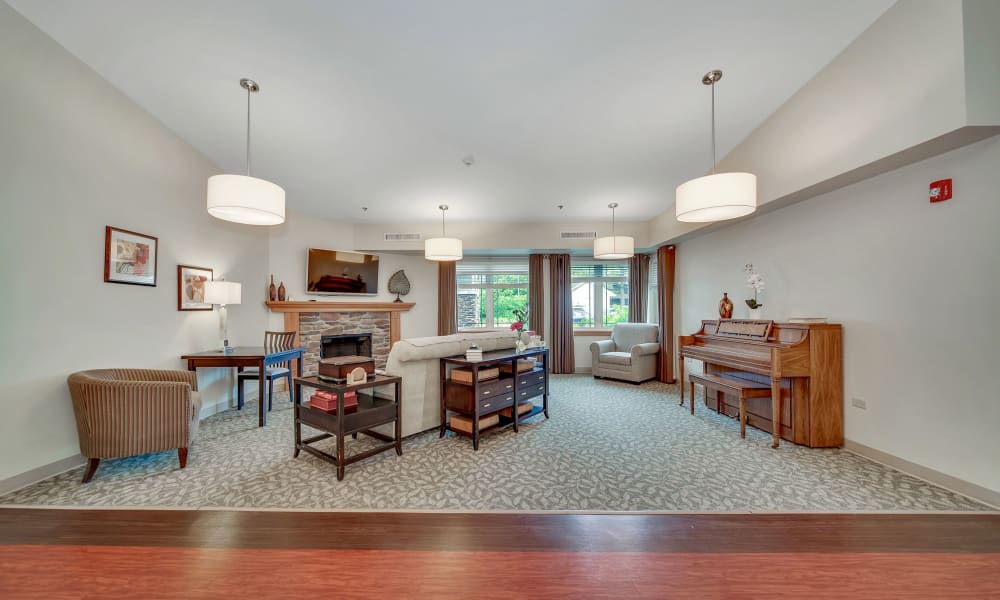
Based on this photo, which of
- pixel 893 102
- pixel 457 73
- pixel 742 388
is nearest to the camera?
pixel 893 102

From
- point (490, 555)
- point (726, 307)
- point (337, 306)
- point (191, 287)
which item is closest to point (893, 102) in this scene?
point (726, 307)

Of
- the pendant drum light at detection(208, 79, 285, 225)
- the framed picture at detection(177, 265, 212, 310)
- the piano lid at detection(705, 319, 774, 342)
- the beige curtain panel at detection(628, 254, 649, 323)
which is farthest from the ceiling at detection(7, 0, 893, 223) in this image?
the beige curtain panel at detection(628, 254, 649, 323)

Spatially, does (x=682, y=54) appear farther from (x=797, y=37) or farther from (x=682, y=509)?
(x=682, y=509)

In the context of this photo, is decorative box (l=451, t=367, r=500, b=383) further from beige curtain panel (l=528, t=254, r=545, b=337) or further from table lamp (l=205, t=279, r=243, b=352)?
beige curtain panel (l=528, t=254, r=545, b=337)

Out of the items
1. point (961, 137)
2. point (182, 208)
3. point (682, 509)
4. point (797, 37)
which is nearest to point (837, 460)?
point (682, 509)

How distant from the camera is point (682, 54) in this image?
2.48 meters

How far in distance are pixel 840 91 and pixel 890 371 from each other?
2160mm

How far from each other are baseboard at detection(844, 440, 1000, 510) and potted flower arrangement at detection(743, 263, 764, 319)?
1.46 m

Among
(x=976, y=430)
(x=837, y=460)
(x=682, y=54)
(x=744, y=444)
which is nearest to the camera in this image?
(x=976, y=430)

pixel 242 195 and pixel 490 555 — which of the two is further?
pixel 242 195

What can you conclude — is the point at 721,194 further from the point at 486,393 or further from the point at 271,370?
the point at 271,370

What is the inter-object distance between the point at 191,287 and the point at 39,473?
1924mm

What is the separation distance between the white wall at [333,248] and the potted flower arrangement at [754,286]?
16.8 ft

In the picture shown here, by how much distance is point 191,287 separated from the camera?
12.6ft
